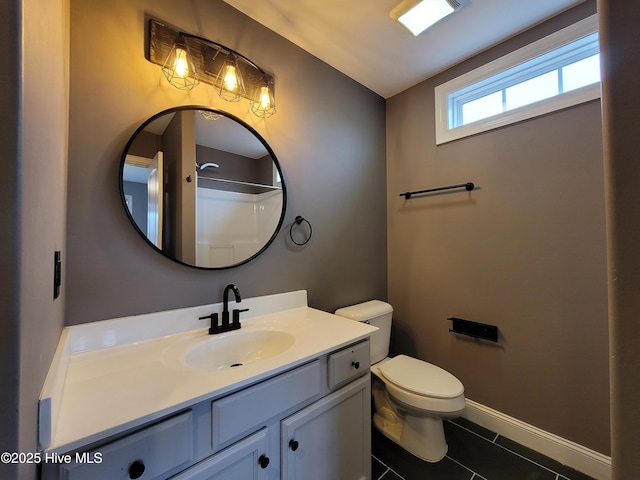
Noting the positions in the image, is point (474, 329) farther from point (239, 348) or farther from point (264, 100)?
point (264, 100)

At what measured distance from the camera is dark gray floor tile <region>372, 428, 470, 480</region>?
1378mm

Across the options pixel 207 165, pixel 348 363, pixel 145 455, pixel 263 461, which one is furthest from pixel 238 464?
pixel 207 165

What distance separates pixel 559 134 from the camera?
1.49m

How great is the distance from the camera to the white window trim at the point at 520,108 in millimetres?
1403

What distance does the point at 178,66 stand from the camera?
121 centimetres

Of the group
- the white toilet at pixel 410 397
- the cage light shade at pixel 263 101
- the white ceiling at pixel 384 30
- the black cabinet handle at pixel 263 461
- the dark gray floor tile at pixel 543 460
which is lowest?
the dark gray floor tile at pixel 543 460

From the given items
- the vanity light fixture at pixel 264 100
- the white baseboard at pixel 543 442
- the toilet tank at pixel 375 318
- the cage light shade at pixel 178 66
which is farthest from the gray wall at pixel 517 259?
the cage light shade at pixel 178 66

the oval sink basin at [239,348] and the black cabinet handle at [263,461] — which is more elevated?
the oval sink basin at [239,348]

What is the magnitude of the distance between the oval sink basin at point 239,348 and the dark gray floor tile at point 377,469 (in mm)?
918

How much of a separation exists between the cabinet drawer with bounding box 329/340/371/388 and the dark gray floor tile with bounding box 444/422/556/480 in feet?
2.97

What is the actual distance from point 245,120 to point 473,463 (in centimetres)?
236

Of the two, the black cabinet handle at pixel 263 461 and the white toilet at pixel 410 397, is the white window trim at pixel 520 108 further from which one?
the black cabinet handle at pixel 263 461

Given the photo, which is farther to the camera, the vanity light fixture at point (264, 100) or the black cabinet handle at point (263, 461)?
the vanity light fixture at point (264, 100)

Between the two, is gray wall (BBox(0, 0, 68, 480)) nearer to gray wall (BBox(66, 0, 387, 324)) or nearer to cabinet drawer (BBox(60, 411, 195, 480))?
cabinet drawer (BBox(60, 411, 195, 480))
